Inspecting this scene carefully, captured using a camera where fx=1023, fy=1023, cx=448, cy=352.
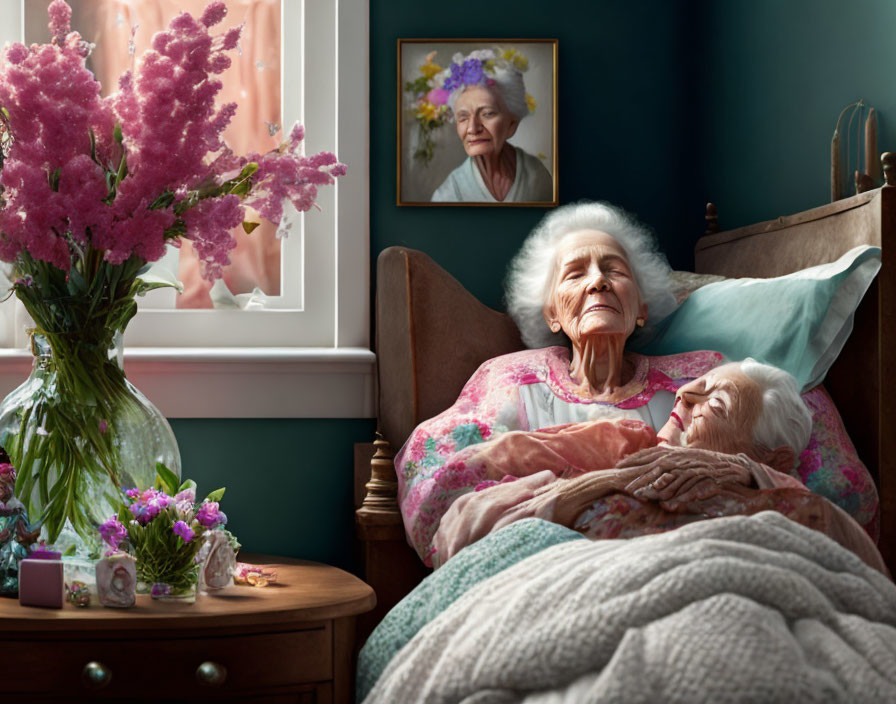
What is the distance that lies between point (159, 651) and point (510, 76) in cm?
154

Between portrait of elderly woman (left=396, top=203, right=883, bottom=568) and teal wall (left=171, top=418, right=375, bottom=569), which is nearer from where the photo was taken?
portrait of elderly woman (left=396, top=203, right=883, bottom=568)

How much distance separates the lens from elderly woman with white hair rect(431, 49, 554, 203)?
7.88 ft

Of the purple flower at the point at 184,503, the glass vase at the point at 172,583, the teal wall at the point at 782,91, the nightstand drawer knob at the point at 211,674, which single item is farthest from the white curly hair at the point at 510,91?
the nightstand drawer knob at the point at 211,674

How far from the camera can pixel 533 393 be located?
1.98 meters

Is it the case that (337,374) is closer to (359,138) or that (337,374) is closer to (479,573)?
(359,138)

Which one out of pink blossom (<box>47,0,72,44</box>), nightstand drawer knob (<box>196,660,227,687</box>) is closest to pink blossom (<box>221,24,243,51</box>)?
pink blossom (<box>47,0,72,44</box>)

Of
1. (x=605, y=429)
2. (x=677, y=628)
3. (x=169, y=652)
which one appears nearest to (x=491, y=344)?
(x=605, y=429)

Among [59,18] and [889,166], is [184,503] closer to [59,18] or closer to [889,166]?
[59,18]

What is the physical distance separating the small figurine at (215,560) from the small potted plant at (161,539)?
4cm

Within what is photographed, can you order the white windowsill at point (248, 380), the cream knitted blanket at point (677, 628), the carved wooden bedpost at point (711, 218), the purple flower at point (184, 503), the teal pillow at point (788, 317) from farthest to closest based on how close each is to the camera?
1. the carved wooden bedpost at point (711, 218)
2. the white windowsill at point (248, 380)
3. the teal pillow at point (788, 317)
4. the purple flower at point (184, 503)
5. the cream knitted blanket at point (677, 628)

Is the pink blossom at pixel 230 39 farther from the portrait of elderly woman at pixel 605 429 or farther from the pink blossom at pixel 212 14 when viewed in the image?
the portrait of elderly woman at pixel 605 429

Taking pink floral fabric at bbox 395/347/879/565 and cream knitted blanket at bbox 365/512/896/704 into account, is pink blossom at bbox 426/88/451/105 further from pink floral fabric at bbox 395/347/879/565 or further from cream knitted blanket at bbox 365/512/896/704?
cream knitted blanket at bbox 365/512/896/704

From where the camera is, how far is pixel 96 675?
1.43 m

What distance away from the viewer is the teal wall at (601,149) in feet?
7.38
